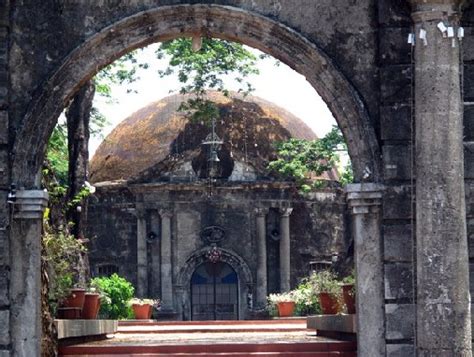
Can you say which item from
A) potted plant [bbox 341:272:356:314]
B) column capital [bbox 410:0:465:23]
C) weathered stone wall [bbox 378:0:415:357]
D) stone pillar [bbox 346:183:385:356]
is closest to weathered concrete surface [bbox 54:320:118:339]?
potted plant [bbox 341:272:356:314]

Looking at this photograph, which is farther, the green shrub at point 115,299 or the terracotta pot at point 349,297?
the green shrub at point 115,299

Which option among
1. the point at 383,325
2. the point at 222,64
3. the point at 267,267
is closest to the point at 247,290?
the point at 267,267

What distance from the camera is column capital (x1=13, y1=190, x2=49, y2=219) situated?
1206 centimetres

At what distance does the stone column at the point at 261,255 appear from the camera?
31.6 meters

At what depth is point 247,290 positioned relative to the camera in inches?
1251

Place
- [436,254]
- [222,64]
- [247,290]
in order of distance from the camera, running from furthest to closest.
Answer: [247,290], [222,64], [436,254]

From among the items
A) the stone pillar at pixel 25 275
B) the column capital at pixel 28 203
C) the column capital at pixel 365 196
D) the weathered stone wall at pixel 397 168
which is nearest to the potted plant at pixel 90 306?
the stone pillar at pixel 25 275

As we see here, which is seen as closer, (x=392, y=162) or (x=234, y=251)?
(x=392, y=162)

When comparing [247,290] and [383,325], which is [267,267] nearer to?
[247,290]

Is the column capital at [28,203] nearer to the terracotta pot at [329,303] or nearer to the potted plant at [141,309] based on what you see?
the terracotta pot at [329,303]

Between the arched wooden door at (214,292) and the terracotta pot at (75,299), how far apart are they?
649 inches

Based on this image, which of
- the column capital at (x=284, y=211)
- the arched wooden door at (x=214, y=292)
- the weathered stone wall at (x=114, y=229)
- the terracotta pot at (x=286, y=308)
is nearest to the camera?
the terracotta pot at (x=286, y=308)

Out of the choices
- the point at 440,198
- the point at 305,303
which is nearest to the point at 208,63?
the point at 305,303

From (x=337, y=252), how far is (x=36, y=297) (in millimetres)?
21109
